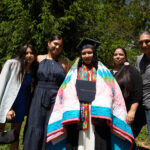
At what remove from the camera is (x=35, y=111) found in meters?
2.78

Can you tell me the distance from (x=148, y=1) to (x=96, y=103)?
9.87 meters

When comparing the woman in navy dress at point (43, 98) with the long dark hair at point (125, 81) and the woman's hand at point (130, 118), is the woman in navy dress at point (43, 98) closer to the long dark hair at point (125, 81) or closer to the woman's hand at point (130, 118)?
the long dark hair at point (125, 81)

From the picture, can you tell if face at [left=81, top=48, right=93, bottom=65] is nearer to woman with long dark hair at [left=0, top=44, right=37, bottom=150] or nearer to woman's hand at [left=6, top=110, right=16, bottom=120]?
woman with long dark hair at [left=0, top=44, right=37, bottom=150]

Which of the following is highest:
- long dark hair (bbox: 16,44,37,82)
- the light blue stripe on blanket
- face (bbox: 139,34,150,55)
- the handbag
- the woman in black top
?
face (bbox: 139,34,150,55)

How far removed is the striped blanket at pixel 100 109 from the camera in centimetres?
235

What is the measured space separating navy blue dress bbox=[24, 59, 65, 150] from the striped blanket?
24 centimetres

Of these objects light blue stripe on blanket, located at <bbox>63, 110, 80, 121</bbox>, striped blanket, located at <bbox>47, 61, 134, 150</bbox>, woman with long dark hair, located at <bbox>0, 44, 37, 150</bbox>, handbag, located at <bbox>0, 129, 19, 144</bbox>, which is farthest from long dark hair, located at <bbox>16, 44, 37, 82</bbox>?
light blue stripe on blanket, located at <bbox>63, 110, 80, 121</bbox>

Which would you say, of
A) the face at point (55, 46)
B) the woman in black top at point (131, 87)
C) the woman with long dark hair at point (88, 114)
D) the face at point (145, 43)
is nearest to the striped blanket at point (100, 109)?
the woman with long dark hair at point (88, 114)

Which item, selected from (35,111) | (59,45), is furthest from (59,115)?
(59,45)

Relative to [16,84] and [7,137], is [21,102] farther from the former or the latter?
[7,137]

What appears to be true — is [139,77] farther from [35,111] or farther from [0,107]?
[0,107]

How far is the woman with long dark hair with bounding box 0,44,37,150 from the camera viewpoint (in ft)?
8.98

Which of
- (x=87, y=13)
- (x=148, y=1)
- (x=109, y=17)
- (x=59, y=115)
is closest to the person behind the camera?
(x=59, y=115)

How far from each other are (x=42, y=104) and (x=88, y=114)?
0.77m
